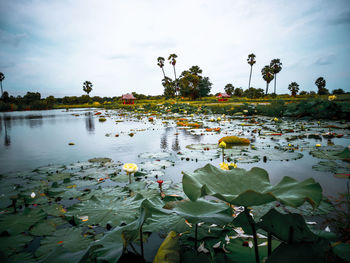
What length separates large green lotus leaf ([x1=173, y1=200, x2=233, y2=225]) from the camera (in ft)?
1.88

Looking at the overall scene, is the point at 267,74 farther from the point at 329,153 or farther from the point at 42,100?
the point at 42,100

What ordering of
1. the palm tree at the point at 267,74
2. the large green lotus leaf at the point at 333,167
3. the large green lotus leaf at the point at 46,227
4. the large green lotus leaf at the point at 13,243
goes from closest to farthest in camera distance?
1. the large green lotus leaf at the point at 13,243
2. the large green lotus leaf at the point at 46,227
3. the large green lotus leaf at the point at 333,167
4. the palm tree at the point at 267,74

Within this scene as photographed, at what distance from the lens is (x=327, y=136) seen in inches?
134

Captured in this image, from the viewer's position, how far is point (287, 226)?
0.52 m

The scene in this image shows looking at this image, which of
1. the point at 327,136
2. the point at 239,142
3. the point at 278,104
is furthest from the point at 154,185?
the point at 278,104

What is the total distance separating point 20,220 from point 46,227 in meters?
0.19

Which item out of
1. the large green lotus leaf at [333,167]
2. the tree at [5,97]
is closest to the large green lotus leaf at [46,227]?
the large green lotus leaf at [333,167]

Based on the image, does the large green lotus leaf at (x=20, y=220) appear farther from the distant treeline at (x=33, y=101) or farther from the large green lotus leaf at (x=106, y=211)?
the distant treeline at (x=33, y=101)

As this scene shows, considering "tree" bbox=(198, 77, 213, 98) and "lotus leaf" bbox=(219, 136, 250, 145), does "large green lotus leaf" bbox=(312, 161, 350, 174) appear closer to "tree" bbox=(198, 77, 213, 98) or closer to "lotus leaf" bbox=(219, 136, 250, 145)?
"lotus leaf" bbox=(219, 136, 250, 145)

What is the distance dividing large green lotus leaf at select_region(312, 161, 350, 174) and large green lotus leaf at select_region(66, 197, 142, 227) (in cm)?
190

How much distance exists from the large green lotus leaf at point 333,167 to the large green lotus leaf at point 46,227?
234 centimetres

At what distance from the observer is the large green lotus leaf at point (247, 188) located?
0.47 metres

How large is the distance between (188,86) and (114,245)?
114ft

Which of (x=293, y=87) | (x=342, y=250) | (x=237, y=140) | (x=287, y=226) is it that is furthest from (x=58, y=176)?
(x=293, y=87)
